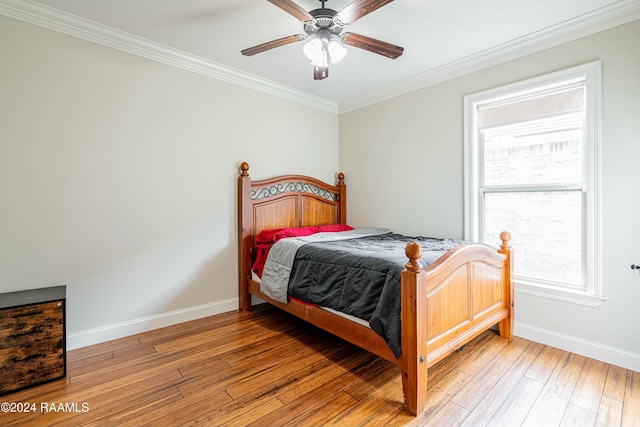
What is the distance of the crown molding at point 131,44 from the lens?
2.11 meters

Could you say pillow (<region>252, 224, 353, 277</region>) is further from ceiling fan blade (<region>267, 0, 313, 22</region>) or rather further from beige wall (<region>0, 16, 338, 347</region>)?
ceiling fan blade (<region>267, 0, 313, 22</region>)

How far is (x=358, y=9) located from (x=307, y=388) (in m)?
2.23

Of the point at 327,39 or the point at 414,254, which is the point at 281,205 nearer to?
the point at 327,39

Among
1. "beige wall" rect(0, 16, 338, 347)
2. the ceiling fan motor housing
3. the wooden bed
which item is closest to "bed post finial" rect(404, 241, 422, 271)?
the wooden bed

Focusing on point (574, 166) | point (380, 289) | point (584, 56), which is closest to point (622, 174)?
point (574, 166)

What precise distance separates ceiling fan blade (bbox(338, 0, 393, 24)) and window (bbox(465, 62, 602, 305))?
162 cm

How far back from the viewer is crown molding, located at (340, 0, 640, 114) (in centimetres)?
Result: 207

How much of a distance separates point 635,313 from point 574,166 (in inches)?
43.2

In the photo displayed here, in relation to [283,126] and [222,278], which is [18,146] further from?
[283,126]

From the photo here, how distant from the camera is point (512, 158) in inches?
106

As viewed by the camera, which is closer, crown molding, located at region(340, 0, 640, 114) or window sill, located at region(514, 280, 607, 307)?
crown molding, located at region(340, 0, 640, 114)

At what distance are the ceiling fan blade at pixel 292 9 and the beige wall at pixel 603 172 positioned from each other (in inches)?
72.7

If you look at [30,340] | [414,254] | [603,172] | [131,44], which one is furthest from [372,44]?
[30,340]

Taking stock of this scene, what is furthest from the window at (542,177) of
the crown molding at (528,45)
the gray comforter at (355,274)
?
the gray comforter at (355,274)
